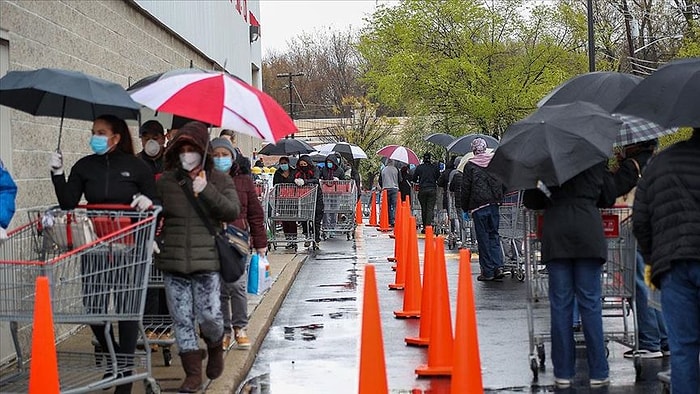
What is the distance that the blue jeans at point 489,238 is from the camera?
1672 cm

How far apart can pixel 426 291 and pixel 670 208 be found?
13.0 feet

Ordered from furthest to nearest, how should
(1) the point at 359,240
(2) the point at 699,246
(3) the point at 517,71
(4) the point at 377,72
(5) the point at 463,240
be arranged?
1. (4) the point at 377,72
2. (3) the point at 517,71
3. (1) the point at 359,240
4. (5) the point at 463,240
5. (2) the point at 699,246

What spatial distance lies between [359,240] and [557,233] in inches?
736

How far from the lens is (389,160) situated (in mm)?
32219

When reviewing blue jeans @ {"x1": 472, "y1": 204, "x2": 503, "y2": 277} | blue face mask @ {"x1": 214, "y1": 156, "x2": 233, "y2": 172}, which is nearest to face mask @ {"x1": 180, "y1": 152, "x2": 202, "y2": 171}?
blue face mask @ {"x1": 214, "y1": 156, "x2": 233, "y2": 172}

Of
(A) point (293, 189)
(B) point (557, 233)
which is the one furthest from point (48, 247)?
(A) point (293, 189)

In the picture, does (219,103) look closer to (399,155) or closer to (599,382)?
(599,382)

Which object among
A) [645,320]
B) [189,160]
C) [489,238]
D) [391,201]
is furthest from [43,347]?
[391,201]

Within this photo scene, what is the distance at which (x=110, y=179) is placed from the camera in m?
8.02

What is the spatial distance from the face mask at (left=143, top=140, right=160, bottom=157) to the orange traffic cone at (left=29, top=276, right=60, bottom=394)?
3873 mm

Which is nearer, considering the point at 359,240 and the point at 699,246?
the point at 699,246

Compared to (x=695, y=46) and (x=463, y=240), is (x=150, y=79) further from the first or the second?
(x=695, y=46)

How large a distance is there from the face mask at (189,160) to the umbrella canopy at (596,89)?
403 centimetres

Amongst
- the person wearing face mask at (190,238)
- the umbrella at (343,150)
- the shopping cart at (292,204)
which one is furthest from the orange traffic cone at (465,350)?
the umbrella at (343,150)
